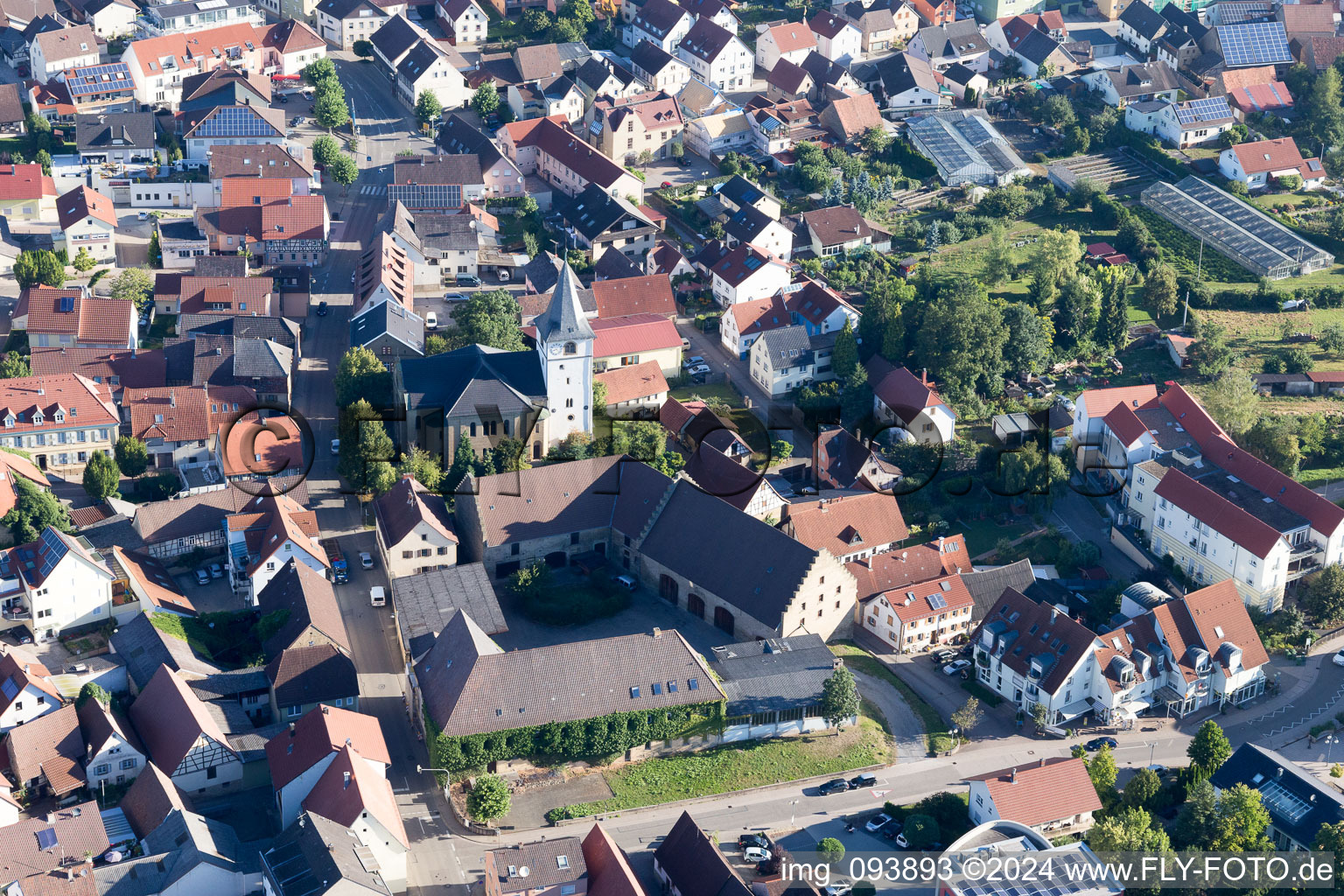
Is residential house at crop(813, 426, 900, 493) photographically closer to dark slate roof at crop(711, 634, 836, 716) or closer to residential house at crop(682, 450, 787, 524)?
residential house at crop(682, 450, 787, 524)

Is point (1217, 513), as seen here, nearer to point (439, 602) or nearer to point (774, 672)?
point (774, 672)

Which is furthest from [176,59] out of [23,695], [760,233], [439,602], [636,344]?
[23,695]

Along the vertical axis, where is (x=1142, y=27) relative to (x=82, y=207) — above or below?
above

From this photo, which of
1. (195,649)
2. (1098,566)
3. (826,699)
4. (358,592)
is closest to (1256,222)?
(1098,566)

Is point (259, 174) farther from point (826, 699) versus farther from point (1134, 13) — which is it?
point (1134, 13)

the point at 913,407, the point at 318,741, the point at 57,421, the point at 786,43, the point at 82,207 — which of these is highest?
the point at 786,43

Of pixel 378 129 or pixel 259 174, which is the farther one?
pixel 378 129

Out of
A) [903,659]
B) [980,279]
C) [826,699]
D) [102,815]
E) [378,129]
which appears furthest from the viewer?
[378,129]
